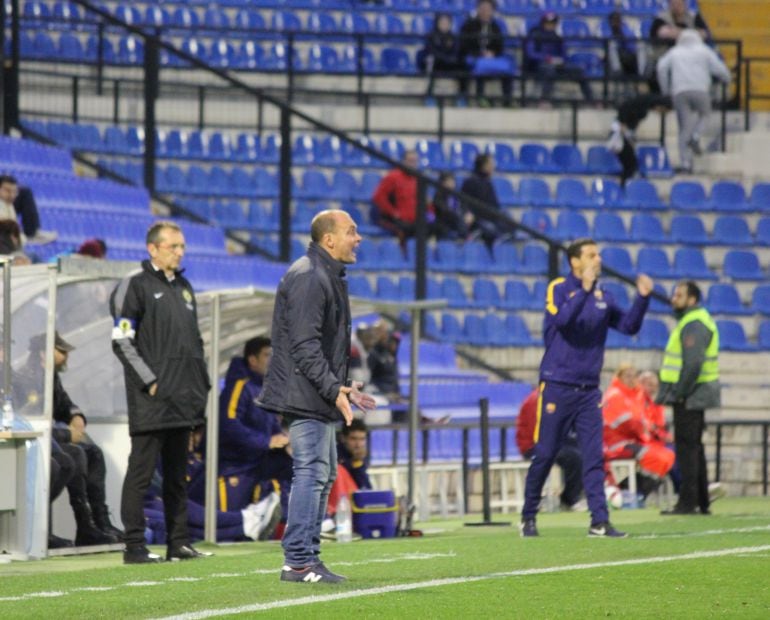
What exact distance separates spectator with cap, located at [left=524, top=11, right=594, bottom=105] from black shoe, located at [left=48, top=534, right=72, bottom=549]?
15072 millimetres

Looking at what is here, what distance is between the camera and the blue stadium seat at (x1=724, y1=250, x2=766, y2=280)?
78.0 feet

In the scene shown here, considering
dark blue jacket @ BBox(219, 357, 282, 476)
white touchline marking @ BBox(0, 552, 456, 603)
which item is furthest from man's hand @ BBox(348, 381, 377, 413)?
dark blue jacket @ BBox(219, 357, 282, 476)

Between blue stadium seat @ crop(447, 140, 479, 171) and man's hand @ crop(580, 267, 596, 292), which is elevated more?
blue stadium seat @ crop(447, 140, 479, 171)

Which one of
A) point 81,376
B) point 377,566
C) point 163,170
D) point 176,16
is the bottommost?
point 377,566

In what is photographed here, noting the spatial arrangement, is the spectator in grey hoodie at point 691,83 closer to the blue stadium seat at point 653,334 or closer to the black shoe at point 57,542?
the blue stadium seat at point 653,334

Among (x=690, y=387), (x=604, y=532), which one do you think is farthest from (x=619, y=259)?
(x=604, y=532)

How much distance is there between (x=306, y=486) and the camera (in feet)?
30.1

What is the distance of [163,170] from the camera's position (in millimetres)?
22656

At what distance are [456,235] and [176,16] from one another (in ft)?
23.9

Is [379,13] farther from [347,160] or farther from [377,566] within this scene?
[377,566]

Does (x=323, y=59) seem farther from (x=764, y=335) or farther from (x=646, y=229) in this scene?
(x=764, y=335)

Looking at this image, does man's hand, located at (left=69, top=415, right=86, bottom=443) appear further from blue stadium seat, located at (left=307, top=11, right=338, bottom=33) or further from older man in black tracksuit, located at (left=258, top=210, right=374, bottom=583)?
blue stadium seat, located at (left=307, top=11, right=338, bottom=33)

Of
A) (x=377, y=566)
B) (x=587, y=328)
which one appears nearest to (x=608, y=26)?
(x=587, y=328)

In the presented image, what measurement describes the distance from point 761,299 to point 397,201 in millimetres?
4567
